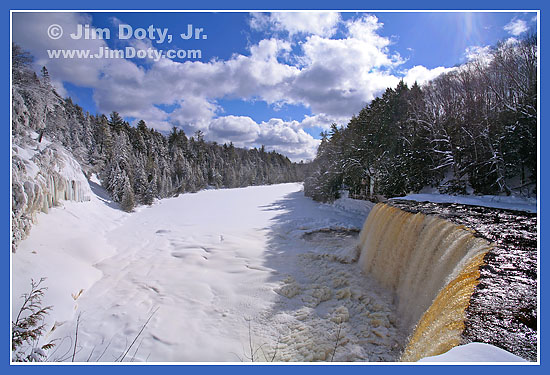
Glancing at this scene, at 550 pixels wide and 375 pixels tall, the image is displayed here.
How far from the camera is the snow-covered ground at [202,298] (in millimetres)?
4238

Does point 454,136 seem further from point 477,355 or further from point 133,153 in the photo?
point 133,153

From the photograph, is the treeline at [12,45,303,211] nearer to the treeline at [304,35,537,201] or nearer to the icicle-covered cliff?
the icicle-covered cliff

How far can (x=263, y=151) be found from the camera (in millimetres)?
72688

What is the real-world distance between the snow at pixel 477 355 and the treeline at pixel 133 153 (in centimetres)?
722

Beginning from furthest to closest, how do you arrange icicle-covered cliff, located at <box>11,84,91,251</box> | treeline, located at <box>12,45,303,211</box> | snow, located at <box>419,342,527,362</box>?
1. treeline, located at <box>12,45,303,211</box>
2. icicle-covered cliff, located at <box>11,84,91,251</box>
3. snow, located at <box>419,342,527,362</box>

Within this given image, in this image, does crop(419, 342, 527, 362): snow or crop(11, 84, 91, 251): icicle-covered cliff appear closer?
crop(419, 342, 527, 362): snow

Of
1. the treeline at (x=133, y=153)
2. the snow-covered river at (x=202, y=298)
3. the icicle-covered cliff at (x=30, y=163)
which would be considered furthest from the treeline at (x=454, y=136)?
the treeline at (x=133, y=153)

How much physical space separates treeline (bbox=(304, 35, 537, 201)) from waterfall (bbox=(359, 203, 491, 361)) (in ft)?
15.8

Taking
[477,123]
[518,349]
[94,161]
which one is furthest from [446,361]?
[94,161]

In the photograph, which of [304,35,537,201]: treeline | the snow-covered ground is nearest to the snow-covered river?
the snow-covered ground

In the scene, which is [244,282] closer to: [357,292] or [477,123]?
[357,292]

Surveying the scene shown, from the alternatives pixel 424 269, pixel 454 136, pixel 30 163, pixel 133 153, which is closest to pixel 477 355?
pixel 424 269

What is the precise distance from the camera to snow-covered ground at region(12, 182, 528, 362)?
4.24m

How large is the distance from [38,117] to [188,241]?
6.06m
